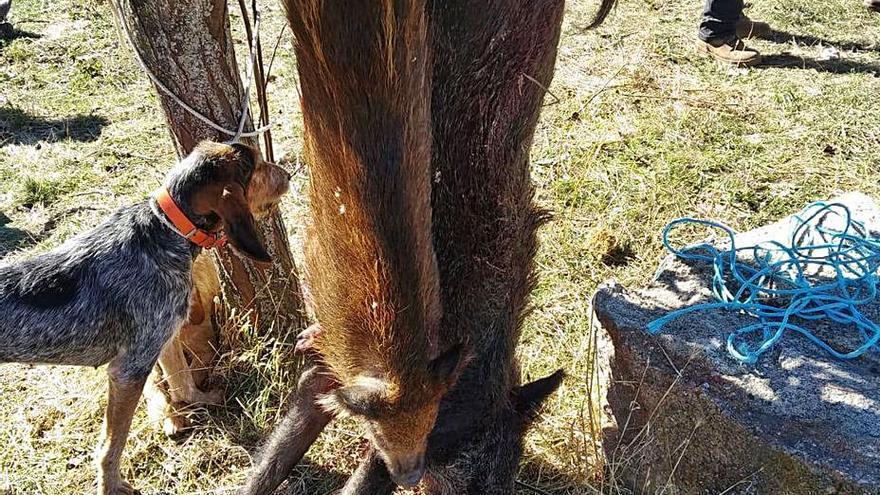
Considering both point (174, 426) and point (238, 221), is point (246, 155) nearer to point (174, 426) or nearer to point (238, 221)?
point (238, 221)

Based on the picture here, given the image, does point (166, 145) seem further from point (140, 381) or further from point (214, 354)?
point (140, 381)

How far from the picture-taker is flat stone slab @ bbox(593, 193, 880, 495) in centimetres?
280

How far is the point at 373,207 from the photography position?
71.9 inches

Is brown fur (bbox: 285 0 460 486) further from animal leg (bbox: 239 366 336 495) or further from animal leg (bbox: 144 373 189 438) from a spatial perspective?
animal leg (bbox: 144 373 189 438)

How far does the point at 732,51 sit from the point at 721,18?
1.17 ft

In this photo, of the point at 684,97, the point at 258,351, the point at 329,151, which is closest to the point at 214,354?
the point at 258,351

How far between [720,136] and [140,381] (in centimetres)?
491

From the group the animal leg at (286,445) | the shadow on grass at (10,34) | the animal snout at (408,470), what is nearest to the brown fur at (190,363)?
the animal leg at (286,445)

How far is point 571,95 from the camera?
671 cm

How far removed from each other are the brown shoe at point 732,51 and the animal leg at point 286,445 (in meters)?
5.81

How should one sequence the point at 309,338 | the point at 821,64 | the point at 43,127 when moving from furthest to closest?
the point at 821,64 < the point at 43,127 < the point at 309,338

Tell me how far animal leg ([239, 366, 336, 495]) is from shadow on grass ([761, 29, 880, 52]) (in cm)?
673

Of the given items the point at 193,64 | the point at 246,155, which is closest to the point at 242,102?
the point at 193,64

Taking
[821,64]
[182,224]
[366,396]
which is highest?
[182,224]
